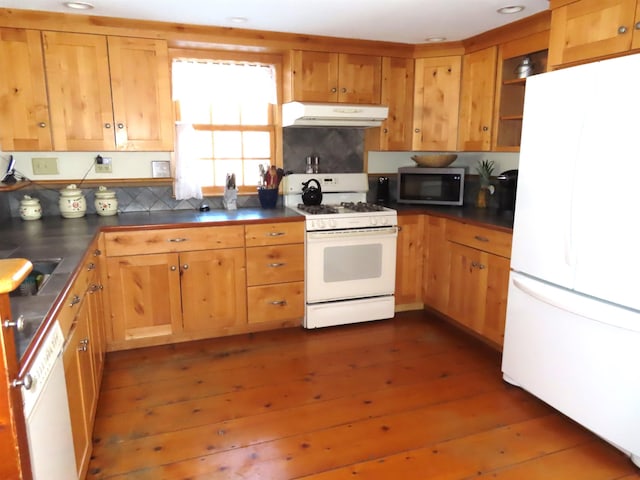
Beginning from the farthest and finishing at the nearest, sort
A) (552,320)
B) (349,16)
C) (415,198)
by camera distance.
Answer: (415,198) → (349,16) → (552,320)

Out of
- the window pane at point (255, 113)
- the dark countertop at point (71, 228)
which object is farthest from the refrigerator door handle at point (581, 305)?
the window pane at point (255, 113)

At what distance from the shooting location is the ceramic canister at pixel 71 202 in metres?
3.14

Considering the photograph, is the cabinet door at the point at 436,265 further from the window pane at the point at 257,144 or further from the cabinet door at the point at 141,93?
the cabinet door at the point at 141,93

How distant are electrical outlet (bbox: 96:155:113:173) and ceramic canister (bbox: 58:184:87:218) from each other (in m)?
0.24

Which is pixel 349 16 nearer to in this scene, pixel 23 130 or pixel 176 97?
pixel 176 97

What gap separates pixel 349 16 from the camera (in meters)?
2.89

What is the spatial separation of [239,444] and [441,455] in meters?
0.93

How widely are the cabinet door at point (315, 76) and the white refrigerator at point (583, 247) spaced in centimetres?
159

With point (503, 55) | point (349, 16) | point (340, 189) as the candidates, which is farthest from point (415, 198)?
point (349, 16)

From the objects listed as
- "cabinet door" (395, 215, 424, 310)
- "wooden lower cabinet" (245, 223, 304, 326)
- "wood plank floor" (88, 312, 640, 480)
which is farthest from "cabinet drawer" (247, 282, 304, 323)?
"cabinet door" (395, 215, 424, 310)

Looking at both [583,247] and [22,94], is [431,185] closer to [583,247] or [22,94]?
[583,247]

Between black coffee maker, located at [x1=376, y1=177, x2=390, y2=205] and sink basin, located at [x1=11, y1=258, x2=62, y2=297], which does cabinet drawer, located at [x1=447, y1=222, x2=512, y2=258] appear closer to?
black coffee maker, located at [x1=376, y1=177, x2=390, y2=205]

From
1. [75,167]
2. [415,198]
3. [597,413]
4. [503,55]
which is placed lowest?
[597,413]

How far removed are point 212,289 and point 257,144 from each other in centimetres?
134
